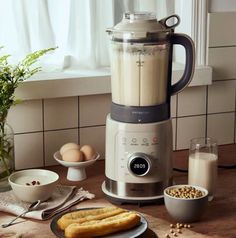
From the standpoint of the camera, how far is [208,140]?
1837 millimetres

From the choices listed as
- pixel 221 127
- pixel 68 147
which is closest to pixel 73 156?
pixel 68 147

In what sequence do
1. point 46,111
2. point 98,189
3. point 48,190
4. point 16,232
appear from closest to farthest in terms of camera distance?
1. point 16,232
2. point 48,190
3. point 98,189
4. point 46,111

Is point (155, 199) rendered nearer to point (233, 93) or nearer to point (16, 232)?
point (16, 232)

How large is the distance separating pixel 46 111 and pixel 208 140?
531mm

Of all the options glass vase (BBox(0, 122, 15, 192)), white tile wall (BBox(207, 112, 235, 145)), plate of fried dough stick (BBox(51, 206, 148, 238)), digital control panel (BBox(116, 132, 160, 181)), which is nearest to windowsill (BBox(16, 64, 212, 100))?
glass vase (BBox(0, 122, 15, 192))

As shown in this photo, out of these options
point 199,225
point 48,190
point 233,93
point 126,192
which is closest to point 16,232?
point 48,190

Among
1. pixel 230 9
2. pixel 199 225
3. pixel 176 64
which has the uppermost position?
pixel 230 9

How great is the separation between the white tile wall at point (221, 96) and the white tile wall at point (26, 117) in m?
0.61

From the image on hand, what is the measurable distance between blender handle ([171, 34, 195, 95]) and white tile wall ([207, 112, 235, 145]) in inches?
20.4

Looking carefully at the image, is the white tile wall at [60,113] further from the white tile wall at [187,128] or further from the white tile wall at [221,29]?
the white tile wall at [221,29]

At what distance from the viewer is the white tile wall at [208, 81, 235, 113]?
2.29 m

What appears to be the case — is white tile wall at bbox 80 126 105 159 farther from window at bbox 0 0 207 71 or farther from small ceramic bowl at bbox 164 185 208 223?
small ceramic bowl at bbox 164 185 208 223

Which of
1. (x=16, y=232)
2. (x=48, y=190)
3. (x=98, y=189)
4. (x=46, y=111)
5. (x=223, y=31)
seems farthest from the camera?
(x=223, y=31)

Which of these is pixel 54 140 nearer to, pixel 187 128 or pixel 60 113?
pixel 60 113
